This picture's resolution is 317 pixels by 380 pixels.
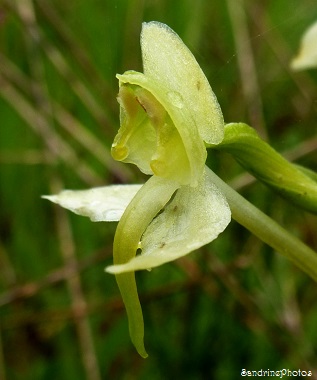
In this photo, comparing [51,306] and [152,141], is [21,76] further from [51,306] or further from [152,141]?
[152,141]

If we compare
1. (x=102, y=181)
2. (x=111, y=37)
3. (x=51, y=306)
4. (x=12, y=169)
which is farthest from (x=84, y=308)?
(x=111, y=37)

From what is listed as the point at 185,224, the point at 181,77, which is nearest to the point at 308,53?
the point at 181,77

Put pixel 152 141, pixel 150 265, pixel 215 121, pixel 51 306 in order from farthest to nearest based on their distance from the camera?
pixel 51 306 < pixel 152 141 < pixel 215 121 < pixel 150 265

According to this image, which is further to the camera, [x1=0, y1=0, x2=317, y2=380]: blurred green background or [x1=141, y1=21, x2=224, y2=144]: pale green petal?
[x1=0, y1=0, x2=317, y2=380]: blurred green background

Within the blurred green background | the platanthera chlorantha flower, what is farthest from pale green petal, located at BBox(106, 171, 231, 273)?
the blurred green background

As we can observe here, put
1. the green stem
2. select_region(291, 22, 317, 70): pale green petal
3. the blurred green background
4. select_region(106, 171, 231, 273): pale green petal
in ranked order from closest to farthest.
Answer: select_region(106, 171, 231, 273): pale green petal
the green stem
select_region(291, 22, 317, 70): pale green petal
the blurred green background

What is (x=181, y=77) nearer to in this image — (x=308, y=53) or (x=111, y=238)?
(x=308, y=53)

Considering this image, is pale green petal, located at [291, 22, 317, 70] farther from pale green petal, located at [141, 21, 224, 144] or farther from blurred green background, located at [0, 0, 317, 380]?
pale green petal, located at [141, 21, 224, 144]

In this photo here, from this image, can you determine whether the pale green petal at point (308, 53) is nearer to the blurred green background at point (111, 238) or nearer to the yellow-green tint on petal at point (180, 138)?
the blurred green background at point (111, 238)

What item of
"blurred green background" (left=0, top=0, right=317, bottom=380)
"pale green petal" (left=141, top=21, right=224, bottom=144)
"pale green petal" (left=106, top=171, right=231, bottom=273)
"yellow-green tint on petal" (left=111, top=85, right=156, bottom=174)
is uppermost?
"pale green petal" (left=141, top=21, right=224, bottom=144)
